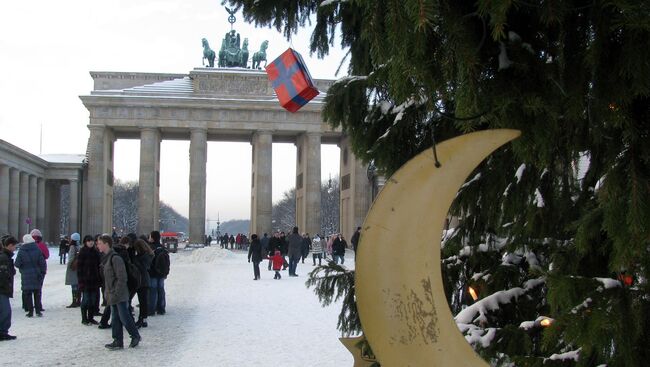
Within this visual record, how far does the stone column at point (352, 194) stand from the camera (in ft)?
205

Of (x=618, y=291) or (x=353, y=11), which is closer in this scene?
(x=618, y=291)

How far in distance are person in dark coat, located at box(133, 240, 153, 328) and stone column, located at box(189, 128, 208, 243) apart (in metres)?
53.7

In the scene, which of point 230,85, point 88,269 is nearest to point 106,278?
point 88,269

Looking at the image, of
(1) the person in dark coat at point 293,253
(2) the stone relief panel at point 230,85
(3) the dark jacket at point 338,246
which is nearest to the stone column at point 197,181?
(2) the stone relief panel at point 230,85

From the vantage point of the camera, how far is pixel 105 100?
216 feet

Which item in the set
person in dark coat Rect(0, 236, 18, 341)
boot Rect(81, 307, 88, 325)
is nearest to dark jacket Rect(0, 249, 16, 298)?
person in dark coat Rect(0, 236, 18, 341)

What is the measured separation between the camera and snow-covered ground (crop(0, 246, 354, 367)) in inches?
387

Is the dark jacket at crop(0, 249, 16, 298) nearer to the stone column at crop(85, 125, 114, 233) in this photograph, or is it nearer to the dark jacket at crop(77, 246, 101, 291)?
the dark jacket at crop(77, 246, 101, 291)

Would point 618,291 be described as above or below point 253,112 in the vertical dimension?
below

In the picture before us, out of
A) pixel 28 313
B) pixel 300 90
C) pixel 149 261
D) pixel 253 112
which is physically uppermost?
pixel 253 112

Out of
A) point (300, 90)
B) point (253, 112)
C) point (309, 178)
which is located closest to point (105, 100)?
point (253, 112)

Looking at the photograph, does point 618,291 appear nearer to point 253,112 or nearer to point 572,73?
point 572,73

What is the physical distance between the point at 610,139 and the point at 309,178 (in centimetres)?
6391

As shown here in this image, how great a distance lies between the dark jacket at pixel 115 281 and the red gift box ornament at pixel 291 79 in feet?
19.8
